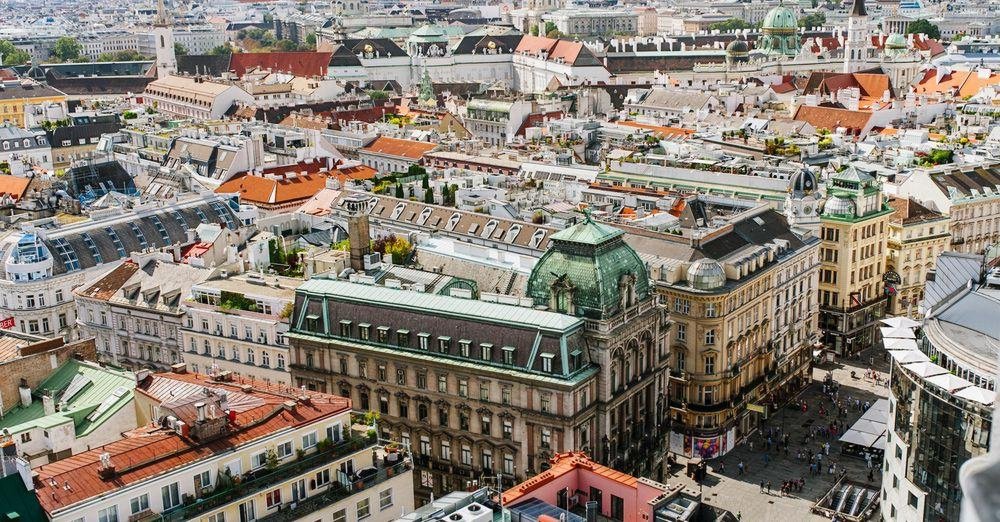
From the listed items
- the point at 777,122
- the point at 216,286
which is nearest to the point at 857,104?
the point at 777,122

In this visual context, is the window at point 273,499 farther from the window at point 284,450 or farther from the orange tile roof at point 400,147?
the orange tile roof at point 400,147

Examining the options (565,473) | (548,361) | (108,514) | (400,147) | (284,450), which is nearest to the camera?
(108,514)

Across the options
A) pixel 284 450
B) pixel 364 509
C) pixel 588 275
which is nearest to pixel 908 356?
pixel 588 275

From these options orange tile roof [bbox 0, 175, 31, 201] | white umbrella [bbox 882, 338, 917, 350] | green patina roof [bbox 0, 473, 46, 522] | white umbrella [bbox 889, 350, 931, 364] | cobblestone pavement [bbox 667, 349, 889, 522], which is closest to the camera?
green patina roof [bbox 0, 473, 46, 522]

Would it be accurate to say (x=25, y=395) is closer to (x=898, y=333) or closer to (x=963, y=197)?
(x=898, y=333)

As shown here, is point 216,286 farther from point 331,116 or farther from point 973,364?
point 331,116

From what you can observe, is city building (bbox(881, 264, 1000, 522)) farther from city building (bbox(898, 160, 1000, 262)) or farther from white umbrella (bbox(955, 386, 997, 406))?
city building (bbox(898, 160, 1000, 262))

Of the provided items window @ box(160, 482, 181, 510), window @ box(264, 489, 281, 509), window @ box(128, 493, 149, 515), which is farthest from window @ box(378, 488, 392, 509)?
window @ box(128, 493, 149, 515)

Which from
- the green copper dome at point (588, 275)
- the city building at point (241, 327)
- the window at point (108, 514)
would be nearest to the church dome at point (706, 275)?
the green copper dome at point (588, 275)
